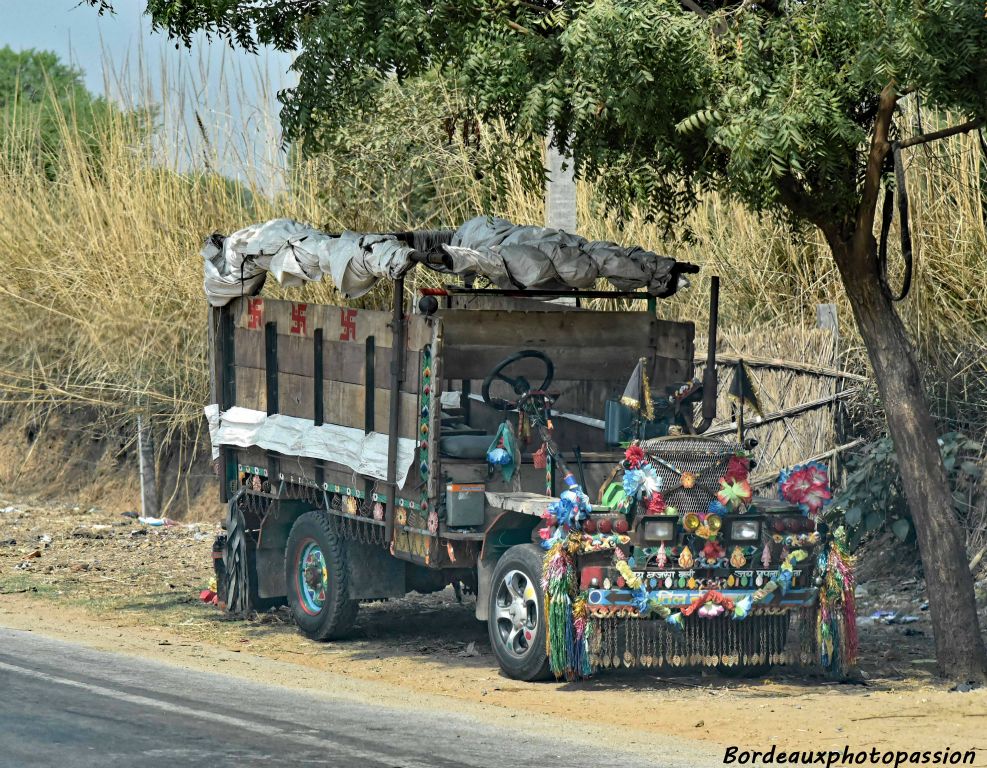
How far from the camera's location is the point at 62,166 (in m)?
21.5

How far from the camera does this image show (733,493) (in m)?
8.91

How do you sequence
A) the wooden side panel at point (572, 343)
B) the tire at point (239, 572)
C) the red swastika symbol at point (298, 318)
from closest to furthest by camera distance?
the wooden side panel at point (572, 343)
the red swastika symbol at point (298, 318)
the tire at point (239, 572)

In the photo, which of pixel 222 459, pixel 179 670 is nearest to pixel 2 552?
pixel 222 459

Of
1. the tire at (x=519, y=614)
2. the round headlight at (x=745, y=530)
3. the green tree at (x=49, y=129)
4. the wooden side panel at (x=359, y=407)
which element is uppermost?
the green tree at (x=49, y=129)

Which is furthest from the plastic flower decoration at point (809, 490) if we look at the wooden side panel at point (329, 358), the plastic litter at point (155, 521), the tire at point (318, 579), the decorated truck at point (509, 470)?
the plastic litter at point (155, 521)

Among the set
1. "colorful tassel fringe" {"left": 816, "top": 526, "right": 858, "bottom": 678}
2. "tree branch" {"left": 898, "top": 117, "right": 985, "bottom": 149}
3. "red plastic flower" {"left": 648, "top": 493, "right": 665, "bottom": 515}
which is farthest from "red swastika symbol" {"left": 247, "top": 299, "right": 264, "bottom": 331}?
"tree branch" {"left": 898, "top": 117, "right": 985, "bottom": 149}

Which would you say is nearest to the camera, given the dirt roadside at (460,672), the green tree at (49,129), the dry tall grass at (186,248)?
the dirt roadside at (460,672)

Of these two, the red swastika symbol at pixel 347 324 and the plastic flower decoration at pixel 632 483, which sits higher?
the red swastika symbol at pixel 347 324

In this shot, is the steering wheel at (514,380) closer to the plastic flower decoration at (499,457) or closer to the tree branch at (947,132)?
the plastic flower decoration at (499,457)

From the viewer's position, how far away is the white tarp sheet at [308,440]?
9.88 meters

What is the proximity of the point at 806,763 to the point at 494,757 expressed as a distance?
1.42 meters

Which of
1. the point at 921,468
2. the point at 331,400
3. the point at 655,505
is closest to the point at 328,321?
the point at 331,400

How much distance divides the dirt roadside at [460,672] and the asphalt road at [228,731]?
0.37 metres

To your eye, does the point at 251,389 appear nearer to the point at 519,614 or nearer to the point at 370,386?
the point at 370,386
